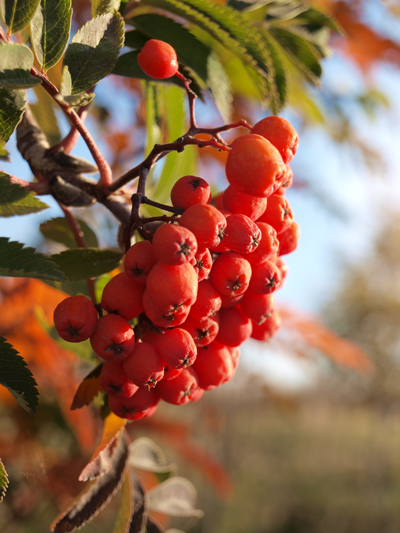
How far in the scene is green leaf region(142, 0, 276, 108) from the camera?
59 cm

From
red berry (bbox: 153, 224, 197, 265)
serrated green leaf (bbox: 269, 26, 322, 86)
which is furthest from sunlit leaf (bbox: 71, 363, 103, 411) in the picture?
serrated green leaf (bbox: 269, 26, 322, 86)

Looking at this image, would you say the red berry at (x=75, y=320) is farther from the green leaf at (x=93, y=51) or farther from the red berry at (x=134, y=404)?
the green leaf at (x=93, y=51)

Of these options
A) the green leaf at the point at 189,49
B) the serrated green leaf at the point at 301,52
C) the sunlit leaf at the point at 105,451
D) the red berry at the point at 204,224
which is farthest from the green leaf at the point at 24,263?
the serrated green leaf at the point at 301,52

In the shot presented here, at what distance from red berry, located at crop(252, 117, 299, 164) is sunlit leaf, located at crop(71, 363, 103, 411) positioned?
412mm

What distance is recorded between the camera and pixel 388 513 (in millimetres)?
8922

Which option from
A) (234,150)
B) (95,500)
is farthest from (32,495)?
(234,150)

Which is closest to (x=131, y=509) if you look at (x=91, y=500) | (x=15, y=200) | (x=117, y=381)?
(x=91, y=500)

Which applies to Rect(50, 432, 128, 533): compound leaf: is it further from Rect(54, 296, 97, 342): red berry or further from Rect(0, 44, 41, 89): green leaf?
Rect(0, 44, 41, 89): green leaf

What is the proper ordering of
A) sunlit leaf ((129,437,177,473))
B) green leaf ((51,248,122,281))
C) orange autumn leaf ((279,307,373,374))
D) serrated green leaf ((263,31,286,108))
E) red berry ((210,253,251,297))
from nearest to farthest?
red berry ((210,253,251,297))
green leaf ((51,248,122,281))
serrated green leaf ((263,31,286,108))
sunlit leaf ((129,437,177,473))
orange autumn leaf ((279,307,373,374))

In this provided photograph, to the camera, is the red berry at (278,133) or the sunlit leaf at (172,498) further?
the sunlit leaf at (172,498)

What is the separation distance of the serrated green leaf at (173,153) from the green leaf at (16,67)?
44 centimetres

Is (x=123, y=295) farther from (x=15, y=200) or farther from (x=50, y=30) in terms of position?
(x=50, y=30)

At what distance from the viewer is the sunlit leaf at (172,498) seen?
97cm

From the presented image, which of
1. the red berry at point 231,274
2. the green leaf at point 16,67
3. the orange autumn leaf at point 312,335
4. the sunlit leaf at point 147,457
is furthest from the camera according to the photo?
the orange autumn leaf at point 312,335
